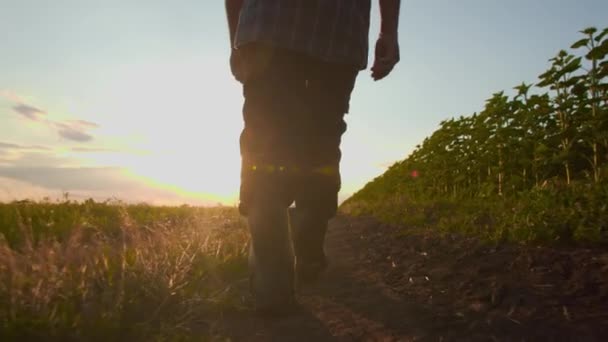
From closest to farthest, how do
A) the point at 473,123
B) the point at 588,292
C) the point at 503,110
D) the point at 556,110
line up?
the point at 588,292 → the point at 556,110 → the point at 503,110 → the point at 473,123

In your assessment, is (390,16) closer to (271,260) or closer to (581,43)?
(271,260)

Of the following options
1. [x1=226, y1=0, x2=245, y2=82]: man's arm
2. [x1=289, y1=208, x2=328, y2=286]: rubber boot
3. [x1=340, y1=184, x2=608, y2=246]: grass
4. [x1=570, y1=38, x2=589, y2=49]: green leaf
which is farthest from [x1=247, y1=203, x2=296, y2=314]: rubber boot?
[x1=570, y1=38, x2=589, y2=49]: green leaf

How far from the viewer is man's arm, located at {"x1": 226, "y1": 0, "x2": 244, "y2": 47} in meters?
2.73

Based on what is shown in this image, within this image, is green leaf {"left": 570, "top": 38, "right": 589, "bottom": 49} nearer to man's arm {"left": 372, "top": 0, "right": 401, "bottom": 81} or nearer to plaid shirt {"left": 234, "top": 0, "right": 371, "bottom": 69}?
man's arm {"left": 372, "top": 0, "right": 401, "bottom": 81}

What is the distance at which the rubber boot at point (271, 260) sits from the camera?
7.63 ft

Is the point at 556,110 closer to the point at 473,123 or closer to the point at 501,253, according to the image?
the point at 473,123

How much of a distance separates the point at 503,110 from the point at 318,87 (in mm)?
5501

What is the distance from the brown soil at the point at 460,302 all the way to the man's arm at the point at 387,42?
1186 mm

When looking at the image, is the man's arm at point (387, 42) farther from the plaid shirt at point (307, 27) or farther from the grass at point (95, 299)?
the grass at point (95, 299)

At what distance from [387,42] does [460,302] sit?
137cm

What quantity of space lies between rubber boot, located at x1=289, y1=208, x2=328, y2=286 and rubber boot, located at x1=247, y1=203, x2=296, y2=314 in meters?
0.41

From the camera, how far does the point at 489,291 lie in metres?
2.45

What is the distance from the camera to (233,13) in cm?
275

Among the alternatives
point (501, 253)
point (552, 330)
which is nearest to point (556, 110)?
point (501, 253)
